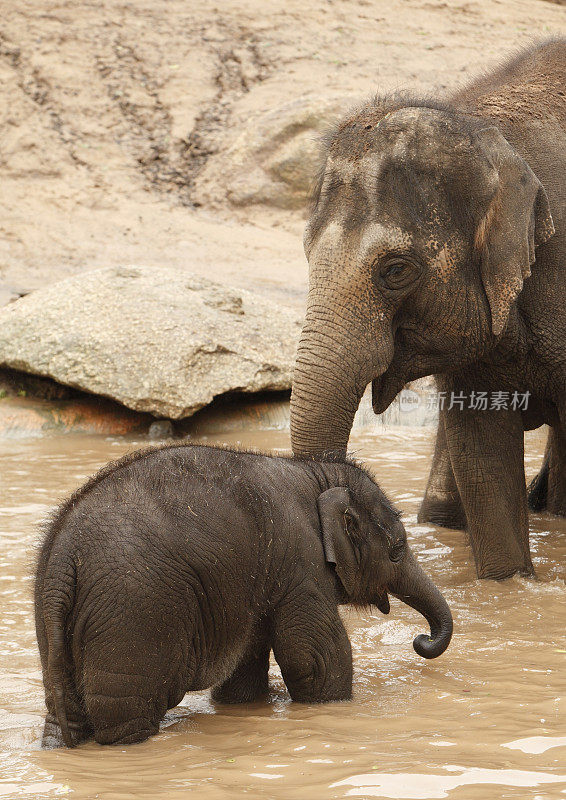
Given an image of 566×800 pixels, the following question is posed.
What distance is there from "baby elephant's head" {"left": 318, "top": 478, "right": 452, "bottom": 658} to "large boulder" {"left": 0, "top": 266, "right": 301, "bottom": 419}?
18.4 ft

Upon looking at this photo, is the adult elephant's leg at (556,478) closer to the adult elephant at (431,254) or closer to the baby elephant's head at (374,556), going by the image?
the adult elephant at (431,254)

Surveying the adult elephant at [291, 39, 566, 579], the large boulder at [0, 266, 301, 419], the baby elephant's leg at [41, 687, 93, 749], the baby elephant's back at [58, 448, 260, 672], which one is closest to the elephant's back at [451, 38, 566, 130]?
the adult elephant at [291, 39, 566, 579]

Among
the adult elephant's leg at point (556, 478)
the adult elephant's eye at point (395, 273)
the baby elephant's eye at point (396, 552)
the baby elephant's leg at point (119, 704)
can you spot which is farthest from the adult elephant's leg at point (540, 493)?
the baby elephant's leg at point (119, 704)

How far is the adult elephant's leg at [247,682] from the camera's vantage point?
432cm

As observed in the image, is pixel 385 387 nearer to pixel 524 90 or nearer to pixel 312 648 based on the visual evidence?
pixel 312 648

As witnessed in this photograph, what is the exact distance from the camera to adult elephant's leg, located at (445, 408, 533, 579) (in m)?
5.93

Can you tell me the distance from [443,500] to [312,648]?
3.54 metres

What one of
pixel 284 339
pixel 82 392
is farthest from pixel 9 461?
pixel 284 339

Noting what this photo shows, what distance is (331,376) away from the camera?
16.1 feet

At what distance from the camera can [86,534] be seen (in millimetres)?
3740

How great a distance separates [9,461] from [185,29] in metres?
12.9

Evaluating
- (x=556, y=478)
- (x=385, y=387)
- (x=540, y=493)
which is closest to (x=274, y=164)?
(x=540, y=493)

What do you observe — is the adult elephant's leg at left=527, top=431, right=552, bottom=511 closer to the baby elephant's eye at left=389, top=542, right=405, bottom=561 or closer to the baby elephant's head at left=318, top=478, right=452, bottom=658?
the baby elephant's head at left=318, top=478, right=452, bottom=658

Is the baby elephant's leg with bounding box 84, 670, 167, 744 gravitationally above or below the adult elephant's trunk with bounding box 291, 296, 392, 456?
below
